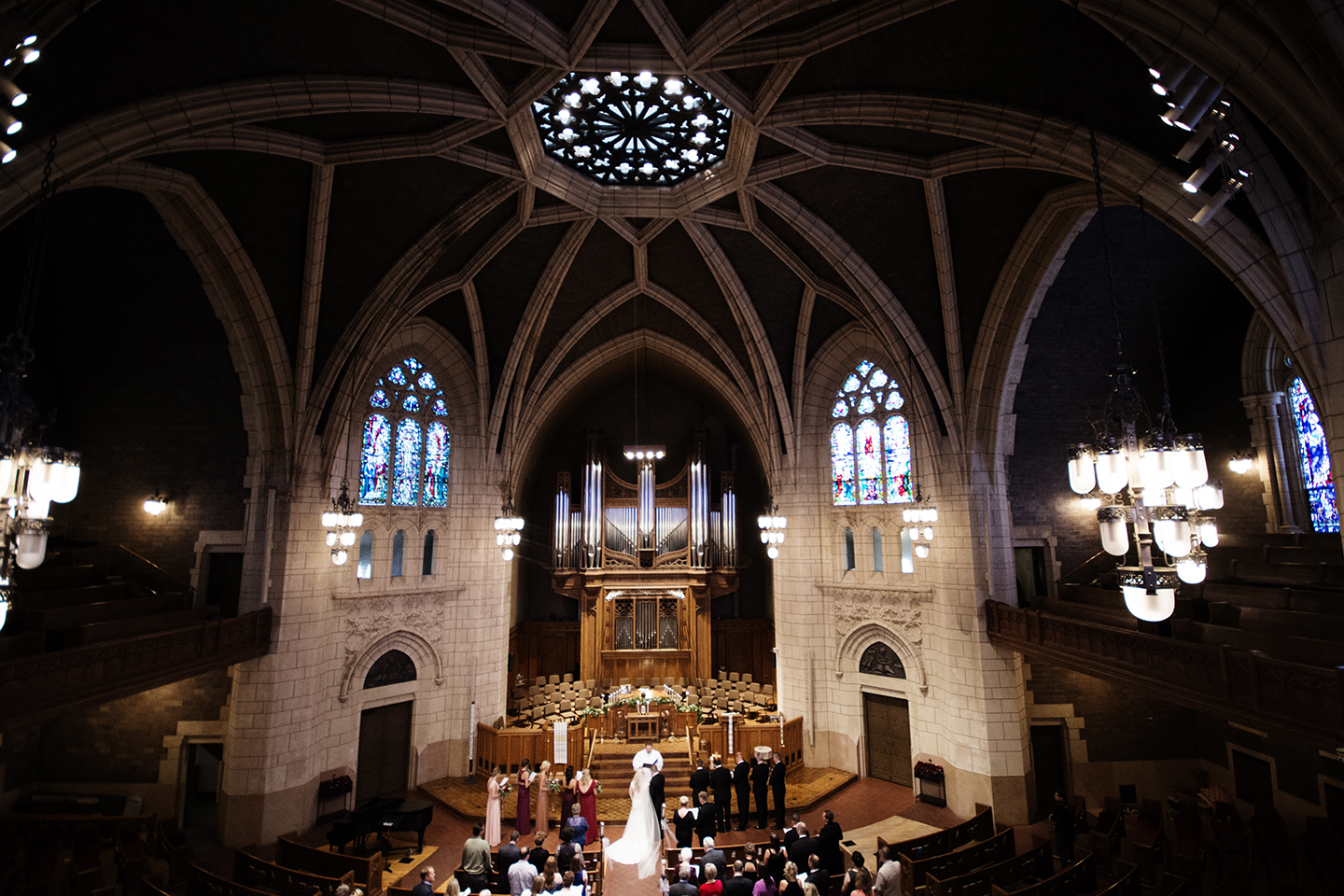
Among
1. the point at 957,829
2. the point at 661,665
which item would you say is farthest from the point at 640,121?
the point at 661,665

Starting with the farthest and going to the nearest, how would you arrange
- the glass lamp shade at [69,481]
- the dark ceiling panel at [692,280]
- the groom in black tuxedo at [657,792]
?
the dark ceiling panel at [692,280] → the groom in black tuxedo at [657,792] → the glass lamp shade at [69,481]

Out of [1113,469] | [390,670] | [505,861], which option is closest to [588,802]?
[505,861]

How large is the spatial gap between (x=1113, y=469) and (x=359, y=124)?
11491mm

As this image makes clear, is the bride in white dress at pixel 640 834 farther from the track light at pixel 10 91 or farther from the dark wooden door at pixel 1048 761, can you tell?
the track light at pixel 10 91

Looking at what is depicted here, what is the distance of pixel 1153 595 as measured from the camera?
555 cm

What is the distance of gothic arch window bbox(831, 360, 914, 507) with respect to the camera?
16.5m

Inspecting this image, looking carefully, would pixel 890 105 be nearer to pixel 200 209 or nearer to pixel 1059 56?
pixel 1059 56

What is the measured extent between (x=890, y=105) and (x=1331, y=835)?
13.2 metres

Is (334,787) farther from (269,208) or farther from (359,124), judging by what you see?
(359,124)

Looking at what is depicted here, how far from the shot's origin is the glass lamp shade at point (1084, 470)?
607cm

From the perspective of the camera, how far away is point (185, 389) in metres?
14.2

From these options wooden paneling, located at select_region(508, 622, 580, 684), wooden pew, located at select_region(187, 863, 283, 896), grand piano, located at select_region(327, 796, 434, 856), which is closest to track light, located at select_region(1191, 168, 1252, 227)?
wooden pew, located at select_region(187, 863, 283, 896)

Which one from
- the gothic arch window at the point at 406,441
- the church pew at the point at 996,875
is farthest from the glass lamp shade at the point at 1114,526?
the gothic arch window at the point at 406,441

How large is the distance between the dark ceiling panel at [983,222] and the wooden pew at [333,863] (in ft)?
46.2
